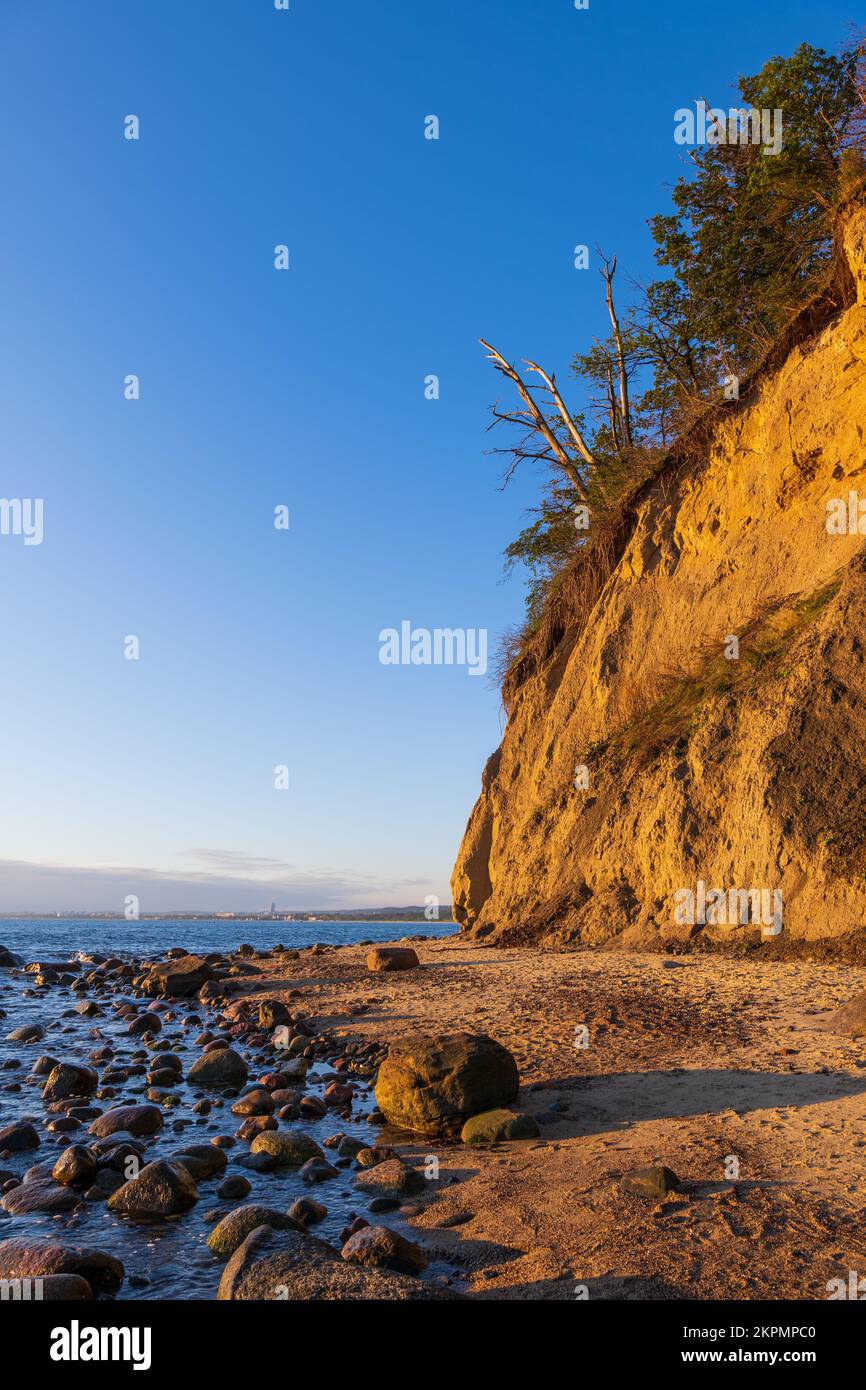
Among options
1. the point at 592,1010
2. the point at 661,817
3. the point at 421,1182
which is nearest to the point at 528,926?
the point at 661,817

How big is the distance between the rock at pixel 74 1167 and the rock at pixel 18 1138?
3.58ft

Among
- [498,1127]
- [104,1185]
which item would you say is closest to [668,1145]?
[498,1127]

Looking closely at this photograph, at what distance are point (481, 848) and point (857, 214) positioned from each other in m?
18.3

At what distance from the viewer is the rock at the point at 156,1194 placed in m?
6.79

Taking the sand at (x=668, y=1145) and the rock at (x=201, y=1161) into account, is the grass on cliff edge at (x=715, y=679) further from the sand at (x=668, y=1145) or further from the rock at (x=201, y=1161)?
the rock at (x=201, y=1161)

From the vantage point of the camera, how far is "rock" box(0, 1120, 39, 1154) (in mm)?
8508

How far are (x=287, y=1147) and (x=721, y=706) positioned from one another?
1253 cm

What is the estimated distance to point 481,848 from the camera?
25703mm

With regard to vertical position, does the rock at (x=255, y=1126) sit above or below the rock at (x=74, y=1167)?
below

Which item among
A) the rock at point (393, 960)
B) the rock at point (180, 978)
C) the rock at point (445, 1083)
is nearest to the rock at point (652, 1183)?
the rock at point (445, 1083)

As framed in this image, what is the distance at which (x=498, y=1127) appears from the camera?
7.69 meters

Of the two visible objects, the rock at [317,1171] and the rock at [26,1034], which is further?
the rock at [26,1034]

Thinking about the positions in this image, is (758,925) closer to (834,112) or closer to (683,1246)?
(683,1246)
